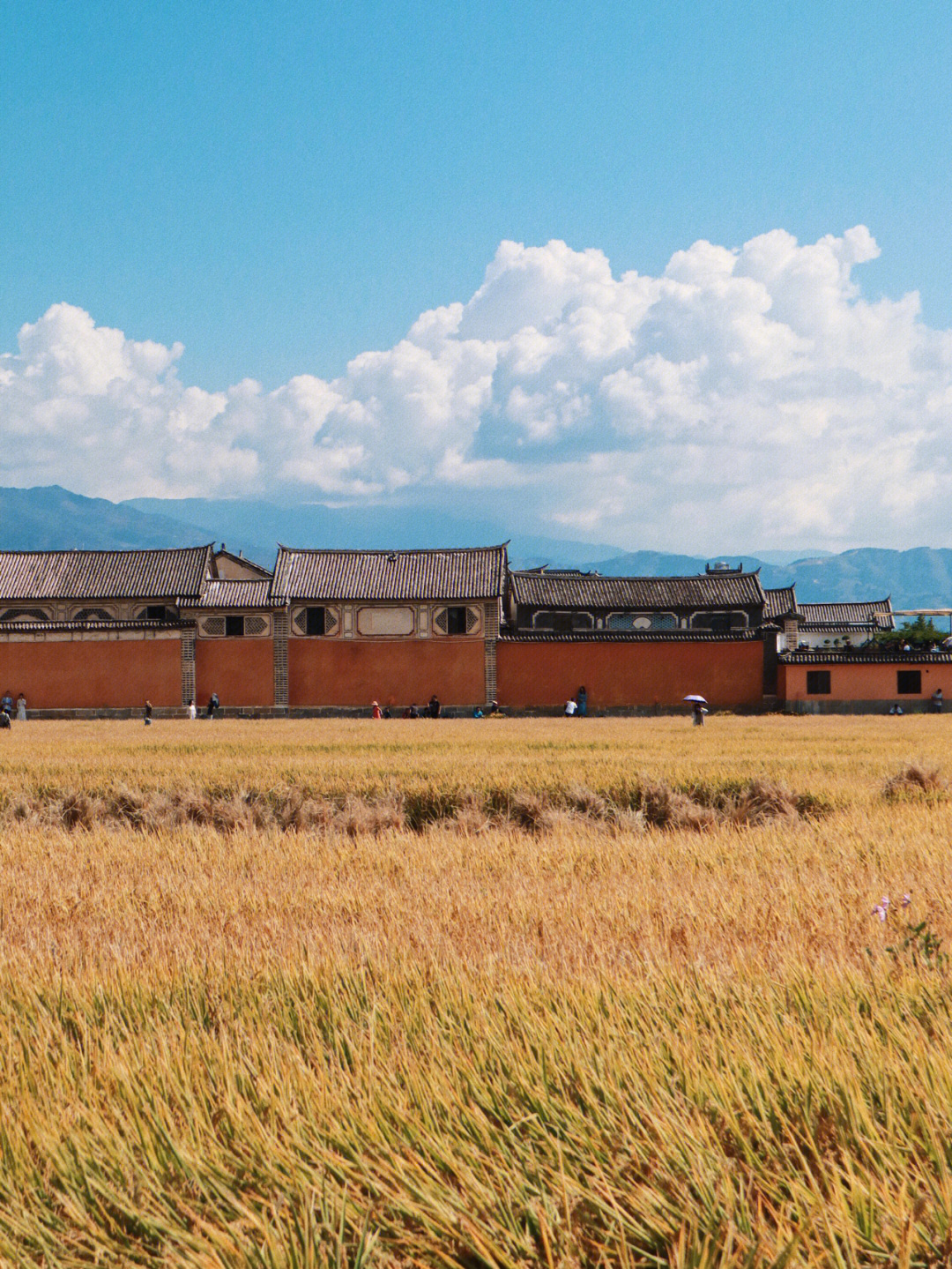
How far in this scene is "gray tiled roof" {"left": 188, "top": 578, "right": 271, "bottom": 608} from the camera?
36.8 meters

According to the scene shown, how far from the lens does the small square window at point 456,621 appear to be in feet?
122

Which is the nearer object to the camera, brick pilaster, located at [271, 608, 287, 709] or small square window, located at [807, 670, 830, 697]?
small square window, located at [807, 670, 830, 697]

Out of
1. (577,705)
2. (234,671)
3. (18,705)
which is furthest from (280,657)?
(577,705)

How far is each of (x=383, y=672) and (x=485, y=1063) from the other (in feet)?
113

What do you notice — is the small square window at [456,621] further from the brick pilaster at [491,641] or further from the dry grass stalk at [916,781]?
the dry grass stalk at [916,781]

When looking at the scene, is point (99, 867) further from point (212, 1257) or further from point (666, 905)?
point (212, 1257)

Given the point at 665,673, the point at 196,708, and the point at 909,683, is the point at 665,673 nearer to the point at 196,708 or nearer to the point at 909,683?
the point at 909,683

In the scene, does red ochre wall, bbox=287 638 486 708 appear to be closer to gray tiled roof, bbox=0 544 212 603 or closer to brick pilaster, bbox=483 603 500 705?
brick pilaster, bbox=483 603 500 705

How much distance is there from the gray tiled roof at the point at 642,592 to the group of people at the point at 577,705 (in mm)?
9099

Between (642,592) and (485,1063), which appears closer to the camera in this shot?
→ (485,1063)

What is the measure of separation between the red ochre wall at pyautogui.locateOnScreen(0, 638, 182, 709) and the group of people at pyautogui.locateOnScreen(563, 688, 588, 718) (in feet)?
50.1

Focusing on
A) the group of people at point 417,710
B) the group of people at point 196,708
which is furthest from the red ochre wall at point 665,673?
the group of people at point 196,708

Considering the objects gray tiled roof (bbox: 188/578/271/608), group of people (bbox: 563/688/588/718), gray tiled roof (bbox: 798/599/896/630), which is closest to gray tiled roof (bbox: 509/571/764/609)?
group of people (bbox: 563/688/588/718)

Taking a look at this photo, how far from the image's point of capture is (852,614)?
2687 inches
